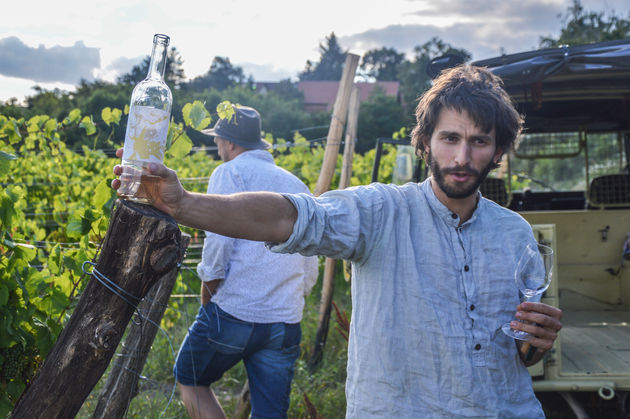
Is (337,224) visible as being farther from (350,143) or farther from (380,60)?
(380,60)

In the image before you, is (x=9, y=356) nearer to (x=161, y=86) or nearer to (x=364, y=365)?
(x=161, y=86)

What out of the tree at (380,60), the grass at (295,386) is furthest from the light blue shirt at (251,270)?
the tree at (380,60)

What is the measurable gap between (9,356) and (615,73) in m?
3.92

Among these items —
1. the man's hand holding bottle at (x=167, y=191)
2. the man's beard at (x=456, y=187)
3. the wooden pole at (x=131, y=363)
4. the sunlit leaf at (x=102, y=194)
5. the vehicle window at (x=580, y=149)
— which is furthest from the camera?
the vehicle window at (x=580, y=149)

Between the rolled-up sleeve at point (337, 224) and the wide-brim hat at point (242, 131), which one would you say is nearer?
the rolled-up sleeve at point (337, 224)

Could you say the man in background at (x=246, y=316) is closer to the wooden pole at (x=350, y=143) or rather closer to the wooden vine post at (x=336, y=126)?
the wooden vine post at (x=336, y=126)

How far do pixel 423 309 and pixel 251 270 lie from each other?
5.60 feet

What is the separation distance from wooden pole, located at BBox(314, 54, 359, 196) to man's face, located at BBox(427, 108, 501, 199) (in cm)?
287

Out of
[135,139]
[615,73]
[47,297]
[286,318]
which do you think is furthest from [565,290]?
[135,139]

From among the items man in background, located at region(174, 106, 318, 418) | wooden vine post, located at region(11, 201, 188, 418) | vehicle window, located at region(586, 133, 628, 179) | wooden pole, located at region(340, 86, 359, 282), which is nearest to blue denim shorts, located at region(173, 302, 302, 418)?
man in background, located at region(174, 106, 318, 418)

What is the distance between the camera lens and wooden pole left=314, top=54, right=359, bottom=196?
507 centimetres

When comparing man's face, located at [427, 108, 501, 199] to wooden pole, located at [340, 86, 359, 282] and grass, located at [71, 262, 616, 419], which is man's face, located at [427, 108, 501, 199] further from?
wooden pole, located at [340, 86, 359, 282]

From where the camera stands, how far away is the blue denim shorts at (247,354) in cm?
355

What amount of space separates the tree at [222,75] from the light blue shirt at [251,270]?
69386 mm
